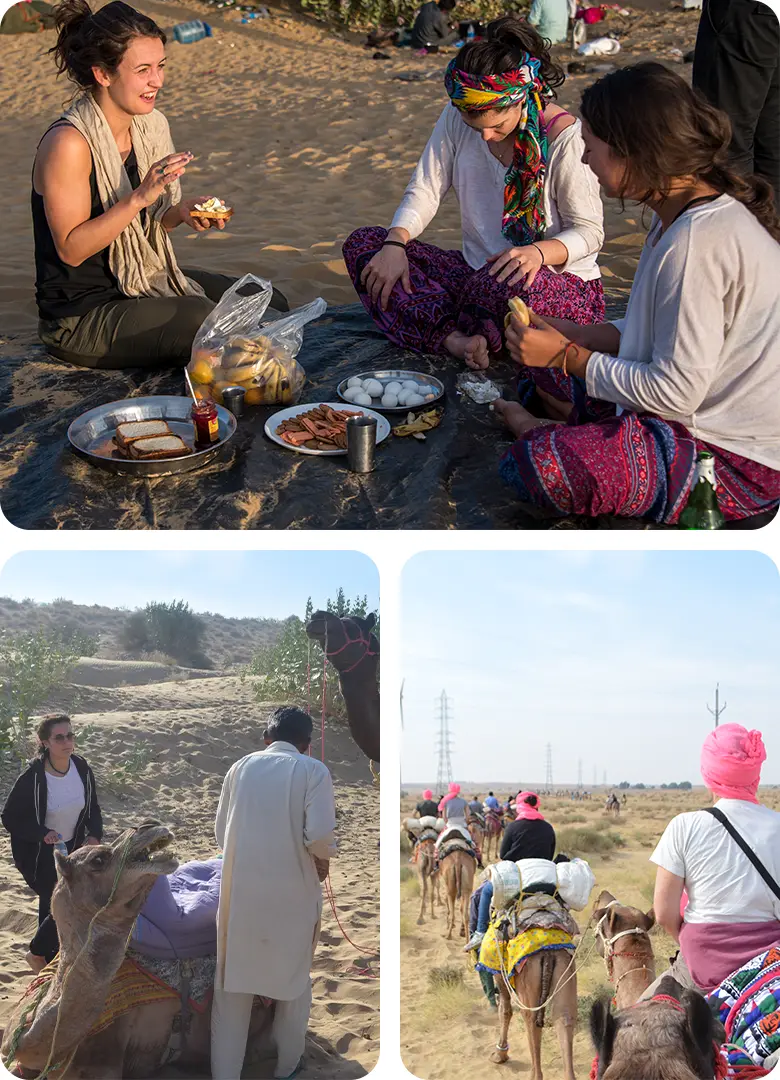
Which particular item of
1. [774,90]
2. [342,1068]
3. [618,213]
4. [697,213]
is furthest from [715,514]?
[618,213]

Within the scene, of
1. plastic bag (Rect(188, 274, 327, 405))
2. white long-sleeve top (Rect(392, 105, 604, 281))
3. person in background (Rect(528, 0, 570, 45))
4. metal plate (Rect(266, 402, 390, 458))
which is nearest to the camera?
metal plate (Rect(266, 402, 390, 458))

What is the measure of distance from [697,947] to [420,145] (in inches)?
320

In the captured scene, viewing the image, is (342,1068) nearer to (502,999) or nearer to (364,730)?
(502,999)

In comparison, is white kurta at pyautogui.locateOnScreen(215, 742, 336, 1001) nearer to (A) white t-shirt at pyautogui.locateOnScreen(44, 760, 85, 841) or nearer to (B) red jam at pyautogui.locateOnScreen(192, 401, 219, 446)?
(A) white t-shirt at pyautogui.locateOnScreen(44, 760, 85, 841)

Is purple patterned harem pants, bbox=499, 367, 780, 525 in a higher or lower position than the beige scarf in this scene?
lower

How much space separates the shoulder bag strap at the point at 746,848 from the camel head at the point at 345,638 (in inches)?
33.1

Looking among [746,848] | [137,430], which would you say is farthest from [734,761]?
[137,430]

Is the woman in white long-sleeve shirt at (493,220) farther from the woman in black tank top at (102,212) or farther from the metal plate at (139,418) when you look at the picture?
the metal plate at (139,418)

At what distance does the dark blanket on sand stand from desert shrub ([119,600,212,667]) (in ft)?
2.89

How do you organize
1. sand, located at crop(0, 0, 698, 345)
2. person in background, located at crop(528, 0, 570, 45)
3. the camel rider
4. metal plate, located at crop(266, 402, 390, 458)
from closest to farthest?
the camel rider
metal plate, located at crop(266, 402, 390, 458)
sand, located at crop(0, 0, 698, 345)
person in background, located at crop(528, 0, 570, 45)

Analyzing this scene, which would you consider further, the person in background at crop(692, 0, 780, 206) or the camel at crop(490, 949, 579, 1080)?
the person in background at crop(692, 0, 780, 206)

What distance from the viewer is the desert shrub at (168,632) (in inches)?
98.5

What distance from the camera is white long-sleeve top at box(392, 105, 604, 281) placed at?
13.3 feet

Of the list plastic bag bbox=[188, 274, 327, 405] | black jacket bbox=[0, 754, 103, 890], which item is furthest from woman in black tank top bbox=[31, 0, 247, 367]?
black jacket bbox=[0, 754, 103, 890]
